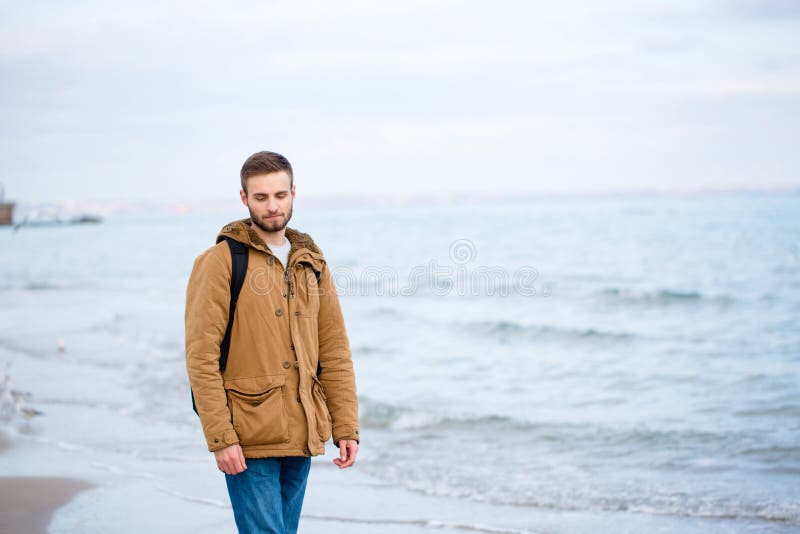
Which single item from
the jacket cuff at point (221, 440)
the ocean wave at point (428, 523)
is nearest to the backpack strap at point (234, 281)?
the jacket cuff at point (221, 440)

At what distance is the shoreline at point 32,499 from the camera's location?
5047mm

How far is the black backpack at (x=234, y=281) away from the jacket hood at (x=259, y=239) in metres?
0.03

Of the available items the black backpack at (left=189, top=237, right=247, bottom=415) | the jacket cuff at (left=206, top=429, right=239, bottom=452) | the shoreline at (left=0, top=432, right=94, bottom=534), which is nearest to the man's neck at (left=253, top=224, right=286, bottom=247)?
the black backpack at (left=189, top=237, right=247, bottom=415)

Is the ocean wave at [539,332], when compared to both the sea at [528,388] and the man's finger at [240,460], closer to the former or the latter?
the sea at [528,388]

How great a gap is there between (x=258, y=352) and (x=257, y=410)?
217 millimetres

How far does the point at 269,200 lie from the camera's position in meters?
3.06

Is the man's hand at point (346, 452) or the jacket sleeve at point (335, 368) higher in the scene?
the jacket sleeve at point (335, 368)

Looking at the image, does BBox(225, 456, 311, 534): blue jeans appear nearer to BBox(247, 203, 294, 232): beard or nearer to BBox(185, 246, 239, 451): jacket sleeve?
BBox(185, 246, 239, 451): jacket sleeve

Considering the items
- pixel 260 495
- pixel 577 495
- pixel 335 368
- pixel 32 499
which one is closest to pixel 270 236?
pixel 335 368

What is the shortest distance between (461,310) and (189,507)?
15487mm

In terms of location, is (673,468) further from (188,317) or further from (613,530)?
(188,317)

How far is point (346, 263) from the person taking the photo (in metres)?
40.8

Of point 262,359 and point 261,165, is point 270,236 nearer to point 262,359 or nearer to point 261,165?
point 261,165

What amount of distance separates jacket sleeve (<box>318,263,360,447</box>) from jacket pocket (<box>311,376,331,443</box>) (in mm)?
115
